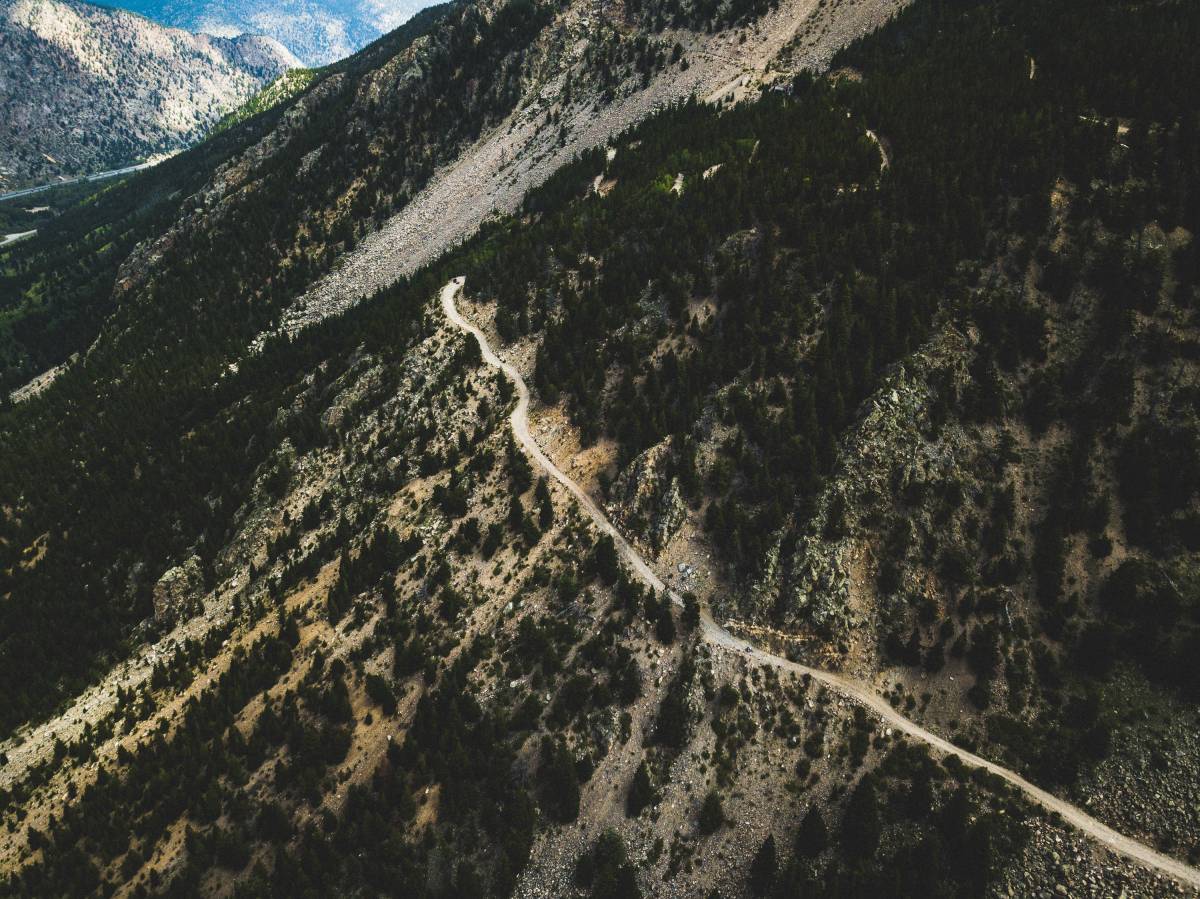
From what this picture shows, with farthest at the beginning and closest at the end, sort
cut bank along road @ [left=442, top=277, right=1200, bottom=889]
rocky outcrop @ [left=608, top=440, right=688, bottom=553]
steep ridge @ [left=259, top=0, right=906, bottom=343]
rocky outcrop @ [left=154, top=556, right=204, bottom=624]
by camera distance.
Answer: steep ridge @ [left=259, top=0, right=906, bottom=343]
rocky outcrop @ [left=154, top=556, right=204, bottom=624]
rocky outcrop @ [left=608, top=440, right=688, bottom=553]
cut bank along road @ [left=442, top=277, right=1200, bottom=889]

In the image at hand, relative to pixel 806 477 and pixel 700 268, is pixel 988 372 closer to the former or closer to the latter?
pixel 806 477

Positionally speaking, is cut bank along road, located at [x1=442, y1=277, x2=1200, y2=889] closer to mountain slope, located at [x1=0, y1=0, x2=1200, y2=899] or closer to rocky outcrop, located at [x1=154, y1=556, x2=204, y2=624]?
mountain slope, located at [x1=0, y1=0, x2=1200, y2=899]

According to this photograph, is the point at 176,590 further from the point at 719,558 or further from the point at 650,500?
the point at 719,558

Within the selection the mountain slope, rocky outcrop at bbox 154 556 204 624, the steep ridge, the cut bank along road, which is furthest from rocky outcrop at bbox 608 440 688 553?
the steep ridge

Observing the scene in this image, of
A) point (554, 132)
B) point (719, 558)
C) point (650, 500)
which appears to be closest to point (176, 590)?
point (650, 500)

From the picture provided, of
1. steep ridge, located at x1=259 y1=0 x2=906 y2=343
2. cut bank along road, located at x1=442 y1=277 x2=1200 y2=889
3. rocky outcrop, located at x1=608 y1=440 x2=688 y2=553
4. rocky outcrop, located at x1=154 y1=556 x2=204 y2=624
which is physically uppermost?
steep ridge, located at x1=259 y1=0 x2=906 y2=343

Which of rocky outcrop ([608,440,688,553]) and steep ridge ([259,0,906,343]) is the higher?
steep ridge ([259,0,906,343])

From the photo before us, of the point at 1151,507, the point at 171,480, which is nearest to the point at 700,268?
the point at 1151,507
